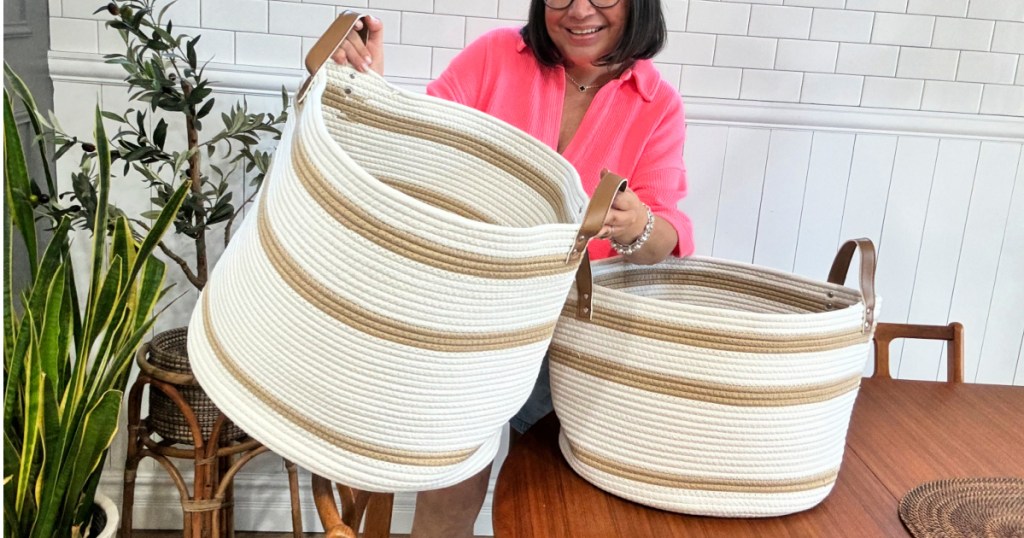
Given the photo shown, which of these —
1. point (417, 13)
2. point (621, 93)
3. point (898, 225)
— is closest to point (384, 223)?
point (621, 93)

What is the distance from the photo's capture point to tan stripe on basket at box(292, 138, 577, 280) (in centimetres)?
69

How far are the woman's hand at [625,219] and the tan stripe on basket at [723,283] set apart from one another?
0.37ft

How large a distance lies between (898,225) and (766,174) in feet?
1.24

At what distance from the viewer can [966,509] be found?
39.7 inches

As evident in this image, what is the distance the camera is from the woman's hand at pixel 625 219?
96 centimetres

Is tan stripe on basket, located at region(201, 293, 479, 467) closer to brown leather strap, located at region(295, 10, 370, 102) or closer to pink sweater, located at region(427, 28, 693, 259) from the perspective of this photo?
brown leather strap, located at region(295, 10, 370, 102)

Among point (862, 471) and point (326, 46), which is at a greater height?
point (326, 46)

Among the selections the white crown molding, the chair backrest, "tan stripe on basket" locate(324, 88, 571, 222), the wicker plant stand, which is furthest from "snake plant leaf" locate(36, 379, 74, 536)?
the chair backrest

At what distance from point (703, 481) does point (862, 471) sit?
1.00 feet

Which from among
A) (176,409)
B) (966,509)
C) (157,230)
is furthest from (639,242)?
(176,409)

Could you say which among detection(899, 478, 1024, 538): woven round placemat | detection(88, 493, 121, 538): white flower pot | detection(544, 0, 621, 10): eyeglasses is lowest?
detection(88, 493, 121, 538): white flower pot

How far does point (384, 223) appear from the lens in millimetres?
689

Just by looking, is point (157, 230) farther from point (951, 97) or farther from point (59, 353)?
point (951, 97)

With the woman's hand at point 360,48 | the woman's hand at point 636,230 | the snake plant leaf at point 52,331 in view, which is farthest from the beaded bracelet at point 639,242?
the snake plant leaf at point 52,331
